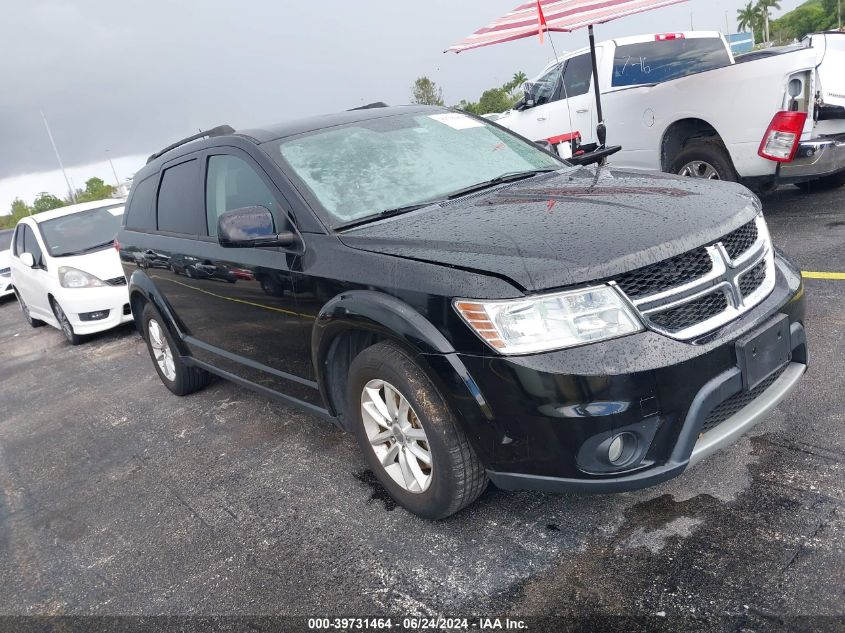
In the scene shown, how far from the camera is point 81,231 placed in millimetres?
8297

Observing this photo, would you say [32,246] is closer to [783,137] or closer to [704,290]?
[783,137]

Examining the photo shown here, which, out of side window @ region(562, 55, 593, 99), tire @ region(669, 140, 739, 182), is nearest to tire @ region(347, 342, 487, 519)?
tire @ region(669, 140, 739, 182)

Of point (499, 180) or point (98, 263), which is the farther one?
point (98, 263)

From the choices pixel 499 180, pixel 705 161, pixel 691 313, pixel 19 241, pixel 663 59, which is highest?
pixel 663 59

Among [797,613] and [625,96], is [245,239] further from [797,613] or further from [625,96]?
[625,96]

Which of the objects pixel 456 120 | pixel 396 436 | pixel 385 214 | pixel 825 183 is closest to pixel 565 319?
pixel 396 436

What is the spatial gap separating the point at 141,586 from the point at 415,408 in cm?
140

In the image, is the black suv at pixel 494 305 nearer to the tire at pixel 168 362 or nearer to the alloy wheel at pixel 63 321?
the tire at pixel 168 362

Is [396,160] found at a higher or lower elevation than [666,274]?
higher

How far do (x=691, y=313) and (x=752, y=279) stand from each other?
1.42ft

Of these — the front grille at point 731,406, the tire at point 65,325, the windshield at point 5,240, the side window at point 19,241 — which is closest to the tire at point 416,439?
the front grille at point 731,406

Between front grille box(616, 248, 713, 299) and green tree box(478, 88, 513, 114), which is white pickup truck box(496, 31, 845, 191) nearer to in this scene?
front grille box(616, 248, 713, 299)

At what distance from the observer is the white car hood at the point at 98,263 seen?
7559 mm

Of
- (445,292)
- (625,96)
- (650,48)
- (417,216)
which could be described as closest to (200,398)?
(417,216)
